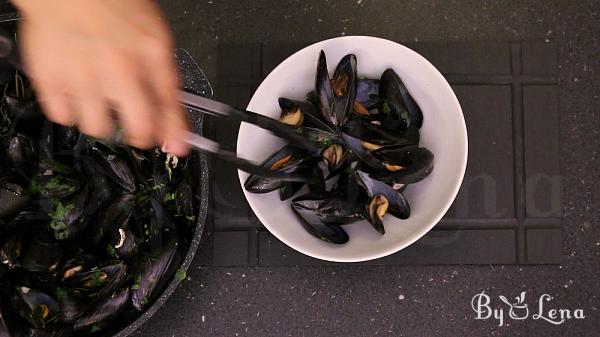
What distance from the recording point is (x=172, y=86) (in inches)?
20.8

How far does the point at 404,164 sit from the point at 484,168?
16 centimetres

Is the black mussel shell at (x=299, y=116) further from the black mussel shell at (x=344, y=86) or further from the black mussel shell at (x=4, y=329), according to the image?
the black mussel shell at (x=4, y=329)

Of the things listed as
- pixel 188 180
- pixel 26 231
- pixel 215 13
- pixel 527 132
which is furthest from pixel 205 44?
pixel 527 132

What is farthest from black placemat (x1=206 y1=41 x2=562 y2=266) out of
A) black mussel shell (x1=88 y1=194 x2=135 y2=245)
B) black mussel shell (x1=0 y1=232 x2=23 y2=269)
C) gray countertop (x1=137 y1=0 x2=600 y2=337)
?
black mussel shell (x1=0 y1=232 x2=23 y2=269)

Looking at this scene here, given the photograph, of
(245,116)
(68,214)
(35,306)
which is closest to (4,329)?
(35,306)

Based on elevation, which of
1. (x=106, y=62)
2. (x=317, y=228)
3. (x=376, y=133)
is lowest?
(x=317, y=228)

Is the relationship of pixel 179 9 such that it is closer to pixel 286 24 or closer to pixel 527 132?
pixel 286 24

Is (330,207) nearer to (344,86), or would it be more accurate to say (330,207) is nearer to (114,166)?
(344,86)

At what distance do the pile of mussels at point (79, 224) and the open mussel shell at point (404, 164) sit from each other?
8.7 inches

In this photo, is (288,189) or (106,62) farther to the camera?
(288,189)

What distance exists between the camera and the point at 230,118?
605 millimetres

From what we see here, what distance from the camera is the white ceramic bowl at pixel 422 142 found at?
2.18 ft

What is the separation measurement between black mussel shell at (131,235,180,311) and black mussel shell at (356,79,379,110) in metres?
0.27

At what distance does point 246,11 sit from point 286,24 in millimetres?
56
